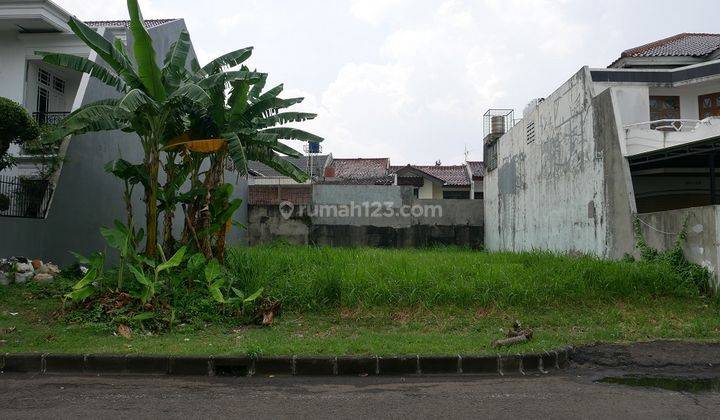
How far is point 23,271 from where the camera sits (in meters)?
9.84

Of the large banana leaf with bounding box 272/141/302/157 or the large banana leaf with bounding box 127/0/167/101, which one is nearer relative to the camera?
the large banana leaf with bounding box 127/0/167/101

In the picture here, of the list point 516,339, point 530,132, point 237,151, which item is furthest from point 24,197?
point 530,132

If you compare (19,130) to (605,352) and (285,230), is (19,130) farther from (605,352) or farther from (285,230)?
(285,230)

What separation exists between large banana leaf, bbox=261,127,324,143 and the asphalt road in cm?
585

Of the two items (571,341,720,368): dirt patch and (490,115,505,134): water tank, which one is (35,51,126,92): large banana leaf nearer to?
(571,341,720,368): dirt patch

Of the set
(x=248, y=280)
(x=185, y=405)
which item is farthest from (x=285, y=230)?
(x=185, y=405)

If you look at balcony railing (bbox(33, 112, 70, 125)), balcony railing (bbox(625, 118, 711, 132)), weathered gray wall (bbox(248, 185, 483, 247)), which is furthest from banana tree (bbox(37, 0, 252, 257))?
weathered gray wall (bbox(248, 185, 483, 247))

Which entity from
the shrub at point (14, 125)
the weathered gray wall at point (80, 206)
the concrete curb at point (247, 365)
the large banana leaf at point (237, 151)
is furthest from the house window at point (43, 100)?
the concrete curb at point (247, 365)

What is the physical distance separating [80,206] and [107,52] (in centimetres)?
464

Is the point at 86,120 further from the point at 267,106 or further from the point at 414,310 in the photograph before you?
the point at 414,310

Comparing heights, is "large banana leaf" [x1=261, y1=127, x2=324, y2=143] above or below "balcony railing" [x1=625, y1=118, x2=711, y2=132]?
below

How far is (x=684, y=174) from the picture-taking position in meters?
15.4

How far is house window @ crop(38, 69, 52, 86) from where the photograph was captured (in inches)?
587

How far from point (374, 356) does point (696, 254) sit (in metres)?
6.85
